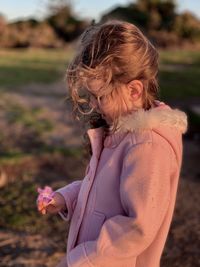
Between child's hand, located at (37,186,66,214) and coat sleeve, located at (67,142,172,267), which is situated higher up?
coat sleeve, located at (67,142,172,267)

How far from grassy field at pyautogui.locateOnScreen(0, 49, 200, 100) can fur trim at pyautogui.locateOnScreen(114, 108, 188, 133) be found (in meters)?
7.76

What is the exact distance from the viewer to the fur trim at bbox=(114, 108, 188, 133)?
1.63m

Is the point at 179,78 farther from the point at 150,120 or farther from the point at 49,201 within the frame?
the point at 150,120

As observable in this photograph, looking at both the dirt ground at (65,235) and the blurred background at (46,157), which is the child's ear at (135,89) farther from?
the dirt ground at (65,235)

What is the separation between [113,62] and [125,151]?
29cm

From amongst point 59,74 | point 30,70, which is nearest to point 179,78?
point 59,74

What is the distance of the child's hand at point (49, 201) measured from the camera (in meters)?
1.95

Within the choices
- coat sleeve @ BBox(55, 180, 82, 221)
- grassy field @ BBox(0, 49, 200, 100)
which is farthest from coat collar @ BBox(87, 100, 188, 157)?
grassy field @ BBox(0, 49, 200, 100)

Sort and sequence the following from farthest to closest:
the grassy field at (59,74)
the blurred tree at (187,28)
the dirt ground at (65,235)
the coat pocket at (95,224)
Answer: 1. the blurred tree at (187,28)
2. the grassy field at (59,74)
3. the dirt ground at (65,235)
4. the coat pocket at (95,224)

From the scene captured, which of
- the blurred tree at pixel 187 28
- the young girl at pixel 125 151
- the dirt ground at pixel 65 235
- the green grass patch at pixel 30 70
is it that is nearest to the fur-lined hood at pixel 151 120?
the young girl at pixel 125 151

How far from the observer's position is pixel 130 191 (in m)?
1.56

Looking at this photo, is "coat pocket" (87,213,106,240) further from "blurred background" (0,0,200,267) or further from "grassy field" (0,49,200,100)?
"grassy field" (0,49,200,100)

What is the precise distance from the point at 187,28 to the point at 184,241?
2298 cm

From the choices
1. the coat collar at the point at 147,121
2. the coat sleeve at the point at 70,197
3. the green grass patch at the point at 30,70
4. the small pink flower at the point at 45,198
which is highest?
the coat collar at the point at 147,121
